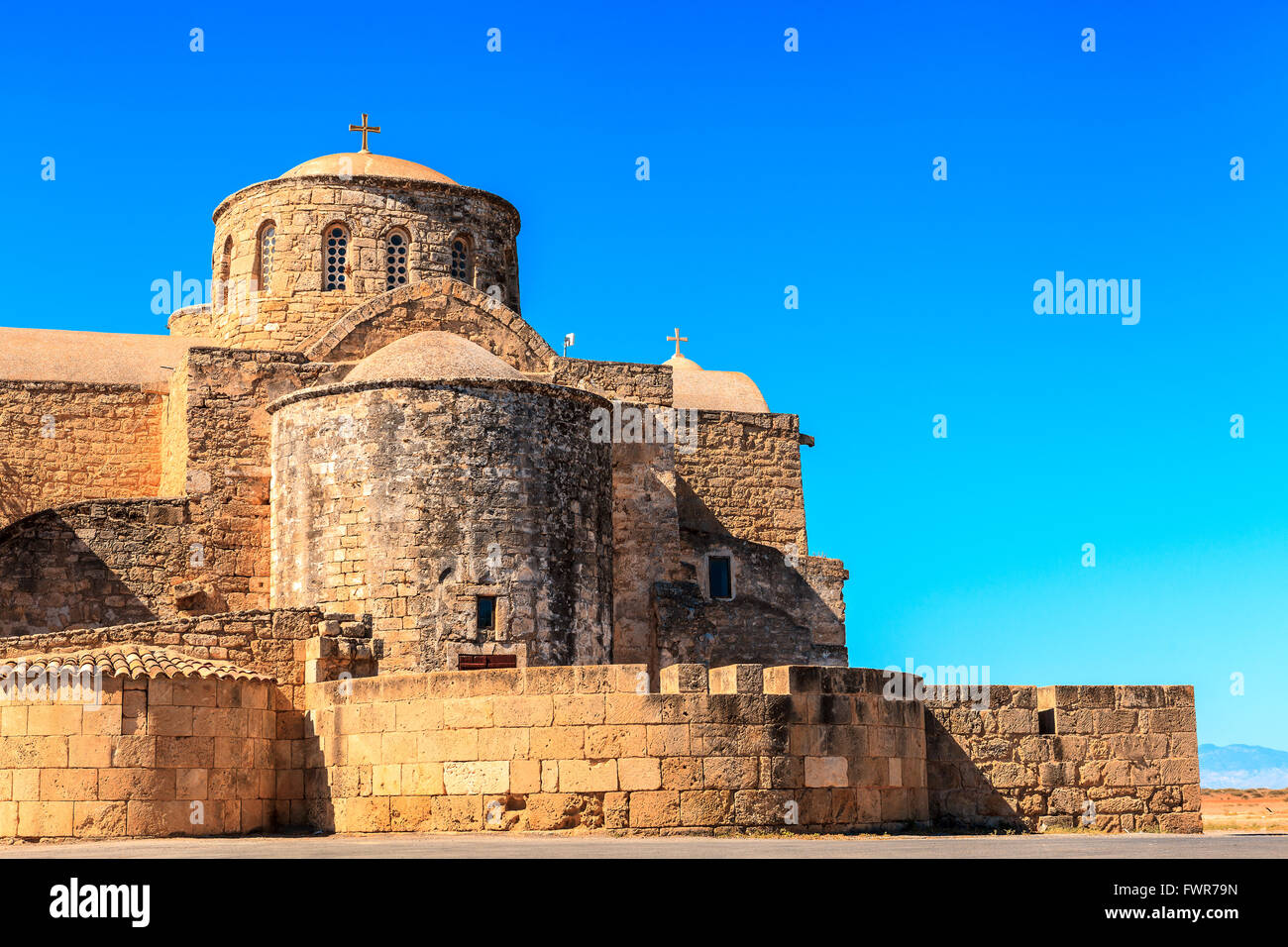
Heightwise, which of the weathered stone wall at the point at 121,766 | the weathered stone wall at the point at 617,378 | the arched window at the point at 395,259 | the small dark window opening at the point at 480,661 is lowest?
the weathered stone wall at the point at 121,766

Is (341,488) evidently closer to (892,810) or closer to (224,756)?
(224,756)

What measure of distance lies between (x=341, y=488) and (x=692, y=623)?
18.8 ft

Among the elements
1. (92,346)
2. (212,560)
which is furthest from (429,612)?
(92,346)

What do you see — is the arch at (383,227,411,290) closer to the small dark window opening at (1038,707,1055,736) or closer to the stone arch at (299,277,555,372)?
the stone arch at (299,277,555,372)

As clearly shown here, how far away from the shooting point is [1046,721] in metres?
15.0

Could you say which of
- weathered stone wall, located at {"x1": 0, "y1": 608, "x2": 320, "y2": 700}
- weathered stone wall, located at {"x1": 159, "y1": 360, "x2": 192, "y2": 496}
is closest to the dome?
weathered stone wall, located at {"x1": 159, "y1": 360, "x2": 192, "y2": 496}

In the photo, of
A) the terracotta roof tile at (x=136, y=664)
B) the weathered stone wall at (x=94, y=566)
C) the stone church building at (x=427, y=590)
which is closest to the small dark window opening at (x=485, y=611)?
the stone church building at (x=427, y=590)

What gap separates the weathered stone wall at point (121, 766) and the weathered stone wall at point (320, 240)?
1109cm

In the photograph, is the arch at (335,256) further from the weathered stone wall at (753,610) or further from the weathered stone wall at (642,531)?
the weathered stone wall at (753,610)

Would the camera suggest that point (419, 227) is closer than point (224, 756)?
No

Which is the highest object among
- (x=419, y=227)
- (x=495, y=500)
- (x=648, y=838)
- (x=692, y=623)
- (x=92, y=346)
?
(x=419, y=227)

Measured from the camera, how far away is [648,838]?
12.6m

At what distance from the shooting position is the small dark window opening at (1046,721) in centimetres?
1486
